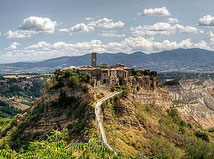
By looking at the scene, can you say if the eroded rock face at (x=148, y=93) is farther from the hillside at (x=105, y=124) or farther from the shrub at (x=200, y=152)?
the shrub at (x=200, y=152)

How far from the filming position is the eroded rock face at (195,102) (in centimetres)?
9669

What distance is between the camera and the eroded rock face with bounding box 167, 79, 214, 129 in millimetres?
96688

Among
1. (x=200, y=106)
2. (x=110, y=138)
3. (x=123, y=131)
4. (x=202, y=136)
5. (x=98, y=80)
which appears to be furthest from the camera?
(x=200, y=106)

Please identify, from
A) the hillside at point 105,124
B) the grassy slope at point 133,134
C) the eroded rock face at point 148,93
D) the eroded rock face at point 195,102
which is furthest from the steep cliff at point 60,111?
the eroded rock face at point 195,102

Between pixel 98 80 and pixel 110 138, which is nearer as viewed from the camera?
pixel 110 138

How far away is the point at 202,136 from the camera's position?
2500 inches

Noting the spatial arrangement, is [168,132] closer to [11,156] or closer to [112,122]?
[112,122]

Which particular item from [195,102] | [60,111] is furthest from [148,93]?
[195,102]

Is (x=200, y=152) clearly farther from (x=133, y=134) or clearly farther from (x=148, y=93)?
(x=148, y=93)

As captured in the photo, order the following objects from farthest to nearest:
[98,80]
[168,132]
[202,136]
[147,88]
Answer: [147,88]
[202,136]
[98,80]
[168,132]

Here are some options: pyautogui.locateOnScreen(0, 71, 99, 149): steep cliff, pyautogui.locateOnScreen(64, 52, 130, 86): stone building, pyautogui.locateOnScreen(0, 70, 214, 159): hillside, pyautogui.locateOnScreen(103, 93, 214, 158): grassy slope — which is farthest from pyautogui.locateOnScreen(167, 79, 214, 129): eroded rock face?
pyautogui.locateOnScreen(0, 71, 99, 149): steep cliff

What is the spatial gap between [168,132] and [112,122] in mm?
15749

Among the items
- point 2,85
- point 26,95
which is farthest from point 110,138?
point 2,85

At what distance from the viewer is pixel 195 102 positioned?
11200 cm
